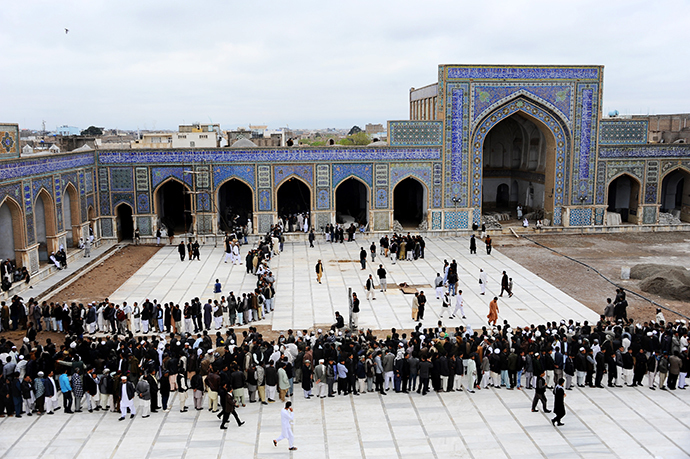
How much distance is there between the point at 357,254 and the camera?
23328 mm

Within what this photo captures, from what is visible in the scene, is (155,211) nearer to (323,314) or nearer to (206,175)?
(206,175)

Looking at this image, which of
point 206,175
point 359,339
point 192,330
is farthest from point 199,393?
point 206,175

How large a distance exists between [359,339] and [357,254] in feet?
37.0

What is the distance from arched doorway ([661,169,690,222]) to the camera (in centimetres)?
2917

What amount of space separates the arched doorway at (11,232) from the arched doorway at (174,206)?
26.4ft

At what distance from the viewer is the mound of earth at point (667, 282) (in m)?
17.5

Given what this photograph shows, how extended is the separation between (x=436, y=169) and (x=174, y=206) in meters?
12.2

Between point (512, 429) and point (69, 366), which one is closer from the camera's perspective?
point (512, 429)

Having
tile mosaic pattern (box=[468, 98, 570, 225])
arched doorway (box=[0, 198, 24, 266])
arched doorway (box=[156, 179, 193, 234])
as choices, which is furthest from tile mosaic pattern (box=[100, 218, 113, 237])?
tile mosaic pattern (box=[468, 98, 570, 225])

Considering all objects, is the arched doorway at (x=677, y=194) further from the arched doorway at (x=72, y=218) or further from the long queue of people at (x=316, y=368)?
the arched doorway at (x=72, y=218)

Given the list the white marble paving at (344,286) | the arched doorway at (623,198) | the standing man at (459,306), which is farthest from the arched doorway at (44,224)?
the arched doorway at (623,198)

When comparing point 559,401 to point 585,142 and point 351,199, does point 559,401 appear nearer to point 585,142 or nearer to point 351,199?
point 585,142

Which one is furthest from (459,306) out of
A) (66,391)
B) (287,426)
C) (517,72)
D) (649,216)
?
(649,216)

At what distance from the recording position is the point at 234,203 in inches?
1156
